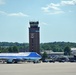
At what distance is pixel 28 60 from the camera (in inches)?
5000

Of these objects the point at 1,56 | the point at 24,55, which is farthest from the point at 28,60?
the point at 1,56

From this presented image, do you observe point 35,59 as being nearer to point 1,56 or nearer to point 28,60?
point 28,60

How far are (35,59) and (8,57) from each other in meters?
10.6

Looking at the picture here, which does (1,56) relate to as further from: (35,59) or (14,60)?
(35,59)

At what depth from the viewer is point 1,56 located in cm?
12800

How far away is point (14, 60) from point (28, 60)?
18.3ft

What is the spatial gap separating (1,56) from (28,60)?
423 inches

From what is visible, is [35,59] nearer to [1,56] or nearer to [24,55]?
[24,55]

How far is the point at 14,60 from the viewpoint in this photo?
12531 cm

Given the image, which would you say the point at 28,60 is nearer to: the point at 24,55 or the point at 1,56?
the point at 24,55

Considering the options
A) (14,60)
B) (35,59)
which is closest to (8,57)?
(14,60)

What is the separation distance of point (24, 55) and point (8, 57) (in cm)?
622

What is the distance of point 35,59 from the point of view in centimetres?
12444

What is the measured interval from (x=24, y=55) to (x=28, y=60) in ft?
8.18
